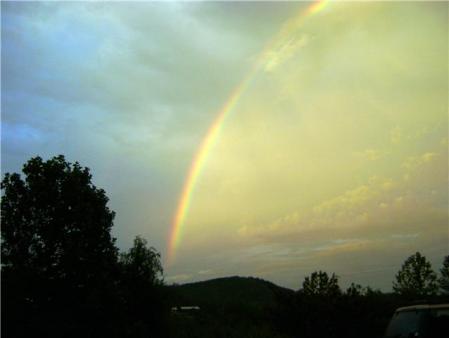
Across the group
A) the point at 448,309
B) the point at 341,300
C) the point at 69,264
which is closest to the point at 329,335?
the point at 341,300

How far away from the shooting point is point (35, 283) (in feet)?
76.1

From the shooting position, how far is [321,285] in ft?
93.0

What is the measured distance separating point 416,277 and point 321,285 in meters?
21.6

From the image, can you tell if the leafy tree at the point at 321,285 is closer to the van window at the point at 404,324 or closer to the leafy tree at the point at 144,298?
the leafy tree at the point at 144,298

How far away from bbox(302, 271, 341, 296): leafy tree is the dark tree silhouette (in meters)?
10.2

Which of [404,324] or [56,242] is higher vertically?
[56,242]

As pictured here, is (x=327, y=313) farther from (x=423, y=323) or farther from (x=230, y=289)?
(x=230, y=289)

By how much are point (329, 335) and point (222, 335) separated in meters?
5.45

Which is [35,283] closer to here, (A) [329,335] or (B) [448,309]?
(A) [329,335]

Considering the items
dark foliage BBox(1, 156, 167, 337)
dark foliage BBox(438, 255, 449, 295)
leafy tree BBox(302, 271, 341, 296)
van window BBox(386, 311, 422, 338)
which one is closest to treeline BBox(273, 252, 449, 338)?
leafy tree BBox(302, 271, 341, 296)

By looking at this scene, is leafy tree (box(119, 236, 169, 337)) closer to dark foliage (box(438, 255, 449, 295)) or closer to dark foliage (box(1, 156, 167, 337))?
dark foliage (box(1, 156, 167, 337))

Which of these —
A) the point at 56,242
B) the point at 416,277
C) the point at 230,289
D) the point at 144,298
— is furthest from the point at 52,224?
the point at 230,289

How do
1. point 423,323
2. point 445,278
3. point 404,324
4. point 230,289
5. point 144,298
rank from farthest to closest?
point 230,289, point 445,278, point 144,298, point 404,324, point 423,323

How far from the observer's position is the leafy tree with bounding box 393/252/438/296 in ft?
151
